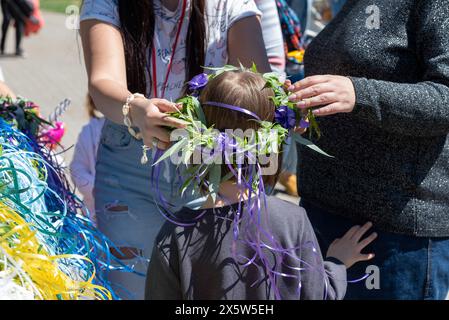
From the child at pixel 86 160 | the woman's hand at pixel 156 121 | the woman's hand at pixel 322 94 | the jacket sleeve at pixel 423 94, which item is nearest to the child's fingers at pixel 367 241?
the jacket sleeve at pixel 423 94

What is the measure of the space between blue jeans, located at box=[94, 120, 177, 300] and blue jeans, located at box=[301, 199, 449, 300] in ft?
1.84

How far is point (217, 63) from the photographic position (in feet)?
7.66

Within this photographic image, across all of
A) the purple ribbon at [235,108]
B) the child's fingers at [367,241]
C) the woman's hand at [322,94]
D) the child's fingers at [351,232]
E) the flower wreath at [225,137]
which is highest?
the woman's hand at [322,94]

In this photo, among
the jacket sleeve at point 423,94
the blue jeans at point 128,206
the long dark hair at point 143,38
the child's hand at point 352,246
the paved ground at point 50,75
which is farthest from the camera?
the paved ground at point 50,75

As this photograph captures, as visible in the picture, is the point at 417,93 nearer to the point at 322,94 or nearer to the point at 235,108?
the point at 322,94

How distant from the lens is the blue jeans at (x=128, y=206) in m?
2.37

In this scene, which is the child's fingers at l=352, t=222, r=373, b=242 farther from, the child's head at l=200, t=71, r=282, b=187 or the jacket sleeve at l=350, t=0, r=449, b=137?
the child's head at l=200, t=71, r=282, b=187

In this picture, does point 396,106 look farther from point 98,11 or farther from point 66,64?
point 66,64

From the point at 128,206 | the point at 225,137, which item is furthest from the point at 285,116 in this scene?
the point at 128,206

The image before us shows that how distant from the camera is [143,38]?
2.26 m

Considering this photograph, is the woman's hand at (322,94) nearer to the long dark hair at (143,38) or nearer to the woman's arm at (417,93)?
the woman's arm at (417,93)

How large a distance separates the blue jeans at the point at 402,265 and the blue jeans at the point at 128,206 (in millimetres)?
562

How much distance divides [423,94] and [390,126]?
0.12 meters
